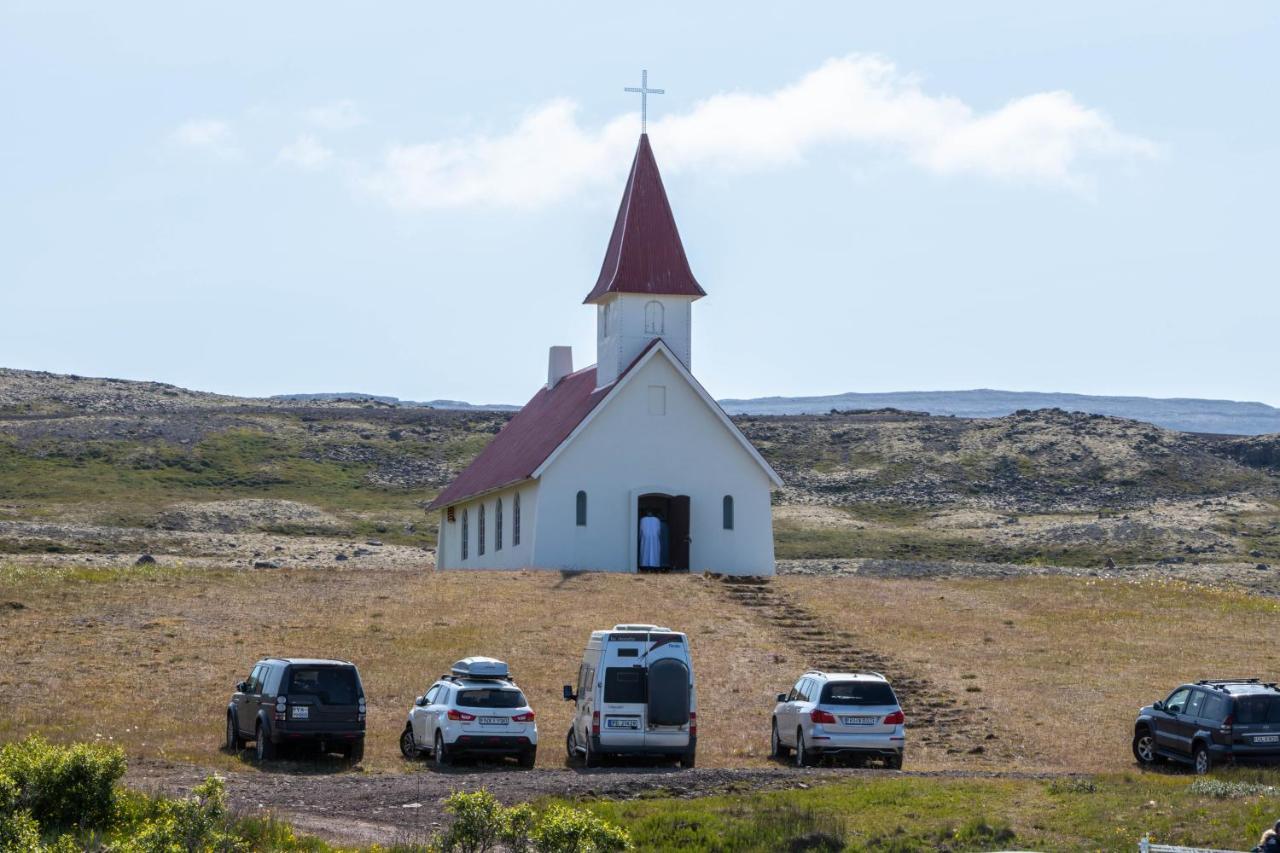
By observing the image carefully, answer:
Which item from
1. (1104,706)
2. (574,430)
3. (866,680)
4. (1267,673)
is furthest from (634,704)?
(574,430)

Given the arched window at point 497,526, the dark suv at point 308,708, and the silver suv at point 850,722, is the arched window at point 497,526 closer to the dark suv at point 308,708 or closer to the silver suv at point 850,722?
the dark suv at point 308,708

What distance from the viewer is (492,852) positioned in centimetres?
1878

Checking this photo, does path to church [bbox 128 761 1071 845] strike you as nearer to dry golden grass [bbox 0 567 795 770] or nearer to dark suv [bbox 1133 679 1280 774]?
dry golden grass [bbox 0 567 795 770]

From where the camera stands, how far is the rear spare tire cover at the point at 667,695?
27734 millimetres

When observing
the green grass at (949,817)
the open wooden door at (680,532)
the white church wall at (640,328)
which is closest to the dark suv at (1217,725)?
the green grass at (949,817)

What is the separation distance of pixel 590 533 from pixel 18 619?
63.5ft

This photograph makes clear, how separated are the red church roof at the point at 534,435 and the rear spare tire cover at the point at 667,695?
26.1 metres

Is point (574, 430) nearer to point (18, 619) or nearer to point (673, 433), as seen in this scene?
point (673, 433)

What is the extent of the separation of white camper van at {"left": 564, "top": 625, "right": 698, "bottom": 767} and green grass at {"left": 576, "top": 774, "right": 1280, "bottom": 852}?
416 cm

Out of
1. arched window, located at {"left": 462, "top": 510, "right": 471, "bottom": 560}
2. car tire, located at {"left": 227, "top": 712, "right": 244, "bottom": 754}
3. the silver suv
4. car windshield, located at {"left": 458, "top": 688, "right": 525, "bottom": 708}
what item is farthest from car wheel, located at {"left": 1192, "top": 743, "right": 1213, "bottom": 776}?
arched window, located at {"left": 462, "top": 510, "right": 471, "bottom": 560}

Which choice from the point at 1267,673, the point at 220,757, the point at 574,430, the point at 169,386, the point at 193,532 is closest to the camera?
the point at 220,757

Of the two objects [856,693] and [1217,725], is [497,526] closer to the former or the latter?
[856,693]

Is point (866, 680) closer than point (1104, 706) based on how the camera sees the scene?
Yes

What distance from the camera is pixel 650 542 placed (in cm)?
5556
